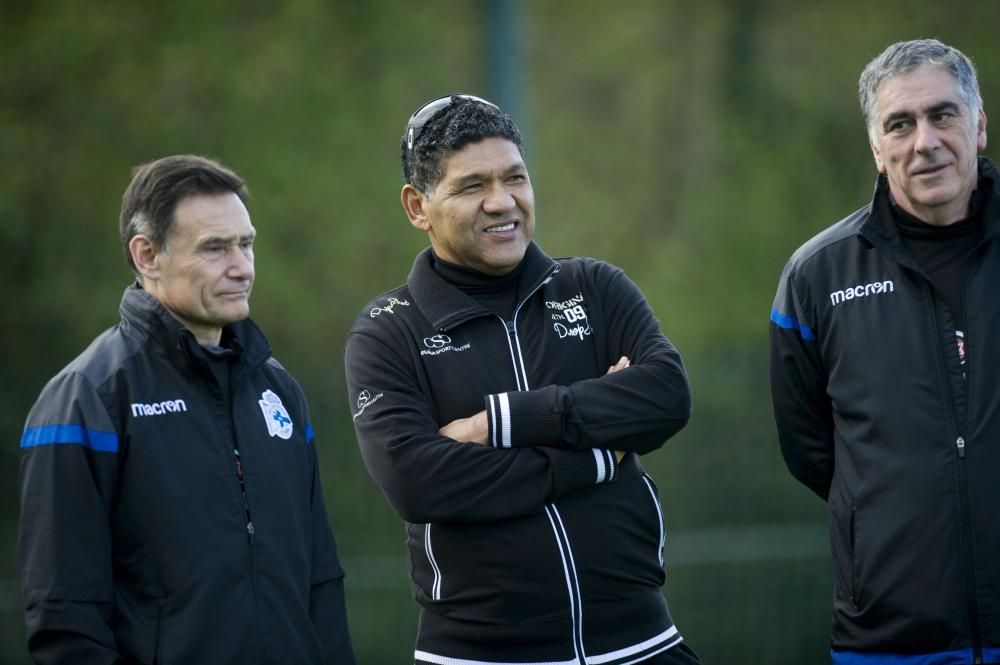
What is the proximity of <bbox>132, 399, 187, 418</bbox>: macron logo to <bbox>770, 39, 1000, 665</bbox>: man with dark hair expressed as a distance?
1479 mm

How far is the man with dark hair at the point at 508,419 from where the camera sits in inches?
113

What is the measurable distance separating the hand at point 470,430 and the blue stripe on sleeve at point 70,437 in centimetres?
73

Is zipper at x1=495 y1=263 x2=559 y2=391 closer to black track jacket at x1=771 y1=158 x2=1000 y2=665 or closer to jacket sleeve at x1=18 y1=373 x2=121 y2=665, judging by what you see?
black track jacket at x1=771 y1=158 x2=1000 y2=665

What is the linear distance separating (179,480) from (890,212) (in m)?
1.79

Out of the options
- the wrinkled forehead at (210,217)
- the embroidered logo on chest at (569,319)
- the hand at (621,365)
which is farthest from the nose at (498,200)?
the wrinkled forehead at (210,217)

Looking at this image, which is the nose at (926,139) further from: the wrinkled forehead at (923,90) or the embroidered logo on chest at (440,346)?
the embroidered logo on chest at (440,346)

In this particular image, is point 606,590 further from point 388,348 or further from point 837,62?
point 837,62

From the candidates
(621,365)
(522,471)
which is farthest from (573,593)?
(621,365)

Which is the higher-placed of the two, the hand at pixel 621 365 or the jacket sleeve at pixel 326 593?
the hand at pixel 621 365

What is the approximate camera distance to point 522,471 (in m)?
2.87

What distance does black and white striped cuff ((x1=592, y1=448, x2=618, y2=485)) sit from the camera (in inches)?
114

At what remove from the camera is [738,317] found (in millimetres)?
7668

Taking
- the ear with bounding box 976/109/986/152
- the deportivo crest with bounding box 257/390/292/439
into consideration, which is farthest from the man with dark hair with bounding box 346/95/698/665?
the ear with bounding box 976/109/986/152

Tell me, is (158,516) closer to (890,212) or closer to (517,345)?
(517,345)
